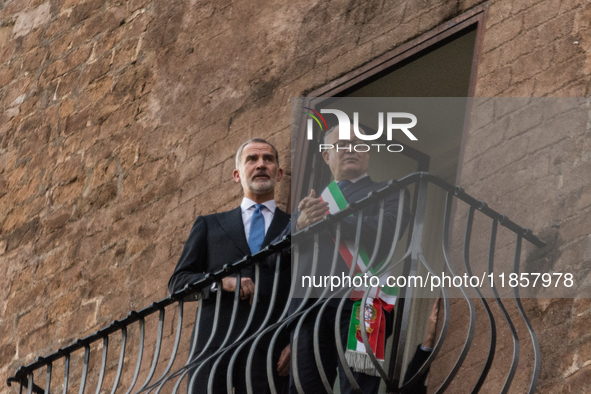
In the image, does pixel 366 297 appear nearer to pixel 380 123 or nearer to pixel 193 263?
pixel 193 263

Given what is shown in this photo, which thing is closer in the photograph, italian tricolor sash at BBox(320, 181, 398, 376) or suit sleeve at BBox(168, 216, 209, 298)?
italian tricolor sash at BBox(320, 181, 398, 376)

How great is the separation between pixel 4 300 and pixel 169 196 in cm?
160

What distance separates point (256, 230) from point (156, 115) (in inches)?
93.1

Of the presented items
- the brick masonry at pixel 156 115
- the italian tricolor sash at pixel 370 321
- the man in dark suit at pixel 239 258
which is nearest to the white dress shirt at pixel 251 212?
the man in dark suit at pixel 239 258

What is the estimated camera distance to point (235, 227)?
4977 millimetres

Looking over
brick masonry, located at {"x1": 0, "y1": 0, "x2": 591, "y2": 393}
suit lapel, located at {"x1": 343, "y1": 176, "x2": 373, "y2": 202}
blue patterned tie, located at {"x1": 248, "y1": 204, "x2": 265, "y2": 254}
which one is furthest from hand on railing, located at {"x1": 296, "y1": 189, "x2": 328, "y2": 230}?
brick masonry, located at {"x1": 0, "y1": 0, "x2": 591, "y2": 393}

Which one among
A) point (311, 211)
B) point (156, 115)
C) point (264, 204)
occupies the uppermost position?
point (156, 115)

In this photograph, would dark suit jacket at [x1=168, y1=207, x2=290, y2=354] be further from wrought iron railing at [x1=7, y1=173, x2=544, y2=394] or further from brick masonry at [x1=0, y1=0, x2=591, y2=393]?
brick masonry at [x1=0, y1=0, x2=591, y2=393]

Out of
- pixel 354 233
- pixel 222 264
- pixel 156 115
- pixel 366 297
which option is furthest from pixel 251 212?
pixel 156 115

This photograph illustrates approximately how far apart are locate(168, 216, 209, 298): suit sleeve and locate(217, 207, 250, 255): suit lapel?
99mm

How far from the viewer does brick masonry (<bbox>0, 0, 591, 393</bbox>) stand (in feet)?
17.0

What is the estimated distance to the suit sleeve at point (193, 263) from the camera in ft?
15.7

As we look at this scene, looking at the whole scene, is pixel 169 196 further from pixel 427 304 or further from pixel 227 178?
pixel 427 304

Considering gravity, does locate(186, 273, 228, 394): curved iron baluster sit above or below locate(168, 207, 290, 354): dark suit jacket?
below
